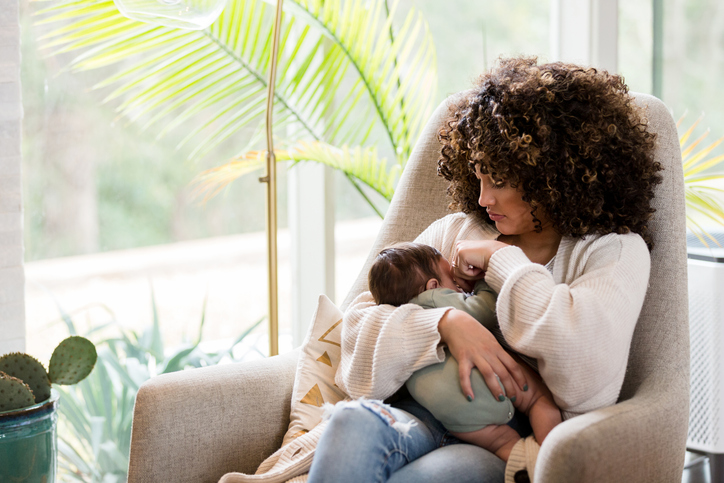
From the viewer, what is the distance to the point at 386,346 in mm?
1140

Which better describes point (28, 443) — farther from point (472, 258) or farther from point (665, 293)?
point (665, 293)

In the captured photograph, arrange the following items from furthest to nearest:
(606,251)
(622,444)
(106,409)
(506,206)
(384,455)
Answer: (106,409)
(506,206)
(606,251)
(384,455)
(622,444)

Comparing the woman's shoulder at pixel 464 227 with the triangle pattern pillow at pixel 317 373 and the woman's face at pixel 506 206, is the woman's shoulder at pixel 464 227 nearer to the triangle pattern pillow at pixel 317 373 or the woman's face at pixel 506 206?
the woman's face at pixel 506 206

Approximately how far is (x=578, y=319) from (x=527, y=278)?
106 mm

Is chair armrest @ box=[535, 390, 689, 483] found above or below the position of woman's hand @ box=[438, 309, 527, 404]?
below

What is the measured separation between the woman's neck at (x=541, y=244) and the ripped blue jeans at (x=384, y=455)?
0.41m

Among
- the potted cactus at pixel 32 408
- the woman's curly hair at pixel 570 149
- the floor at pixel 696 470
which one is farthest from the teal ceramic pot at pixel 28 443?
the floor at pixel 696 470

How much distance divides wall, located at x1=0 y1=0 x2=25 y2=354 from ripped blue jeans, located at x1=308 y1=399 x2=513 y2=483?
43.5 inches

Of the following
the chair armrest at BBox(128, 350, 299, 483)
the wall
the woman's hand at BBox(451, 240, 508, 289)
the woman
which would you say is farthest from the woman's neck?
the wall

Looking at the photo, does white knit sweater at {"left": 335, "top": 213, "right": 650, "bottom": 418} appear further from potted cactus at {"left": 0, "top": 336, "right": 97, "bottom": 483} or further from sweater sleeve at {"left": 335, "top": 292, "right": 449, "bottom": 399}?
potted cactus at {"left": 0, "top": 336, "right": 97, "bottom": 483}

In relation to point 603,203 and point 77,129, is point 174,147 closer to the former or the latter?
point 77,129

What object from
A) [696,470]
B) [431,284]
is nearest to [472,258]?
[431,284]

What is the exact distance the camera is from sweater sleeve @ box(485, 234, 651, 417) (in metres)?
1.04

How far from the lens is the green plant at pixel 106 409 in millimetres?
1956
